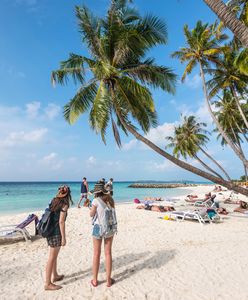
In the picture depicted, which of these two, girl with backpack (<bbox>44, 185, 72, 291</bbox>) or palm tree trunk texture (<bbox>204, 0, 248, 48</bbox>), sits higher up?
palm tree trunk texture (<bbox>204, 0, 248, 48</bbox>)

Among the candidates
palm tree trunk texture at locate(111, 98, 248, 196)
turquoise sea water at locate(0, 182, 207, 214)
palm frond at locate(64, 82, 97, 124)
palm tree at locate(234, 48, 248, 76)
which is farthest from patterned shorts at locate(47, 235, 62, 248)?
turquoise sea water at locate(0, 182, 207, 214)

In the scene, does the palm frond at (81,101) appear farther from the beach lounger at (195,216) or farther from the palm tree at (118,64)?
the beach lounger at (195,216)

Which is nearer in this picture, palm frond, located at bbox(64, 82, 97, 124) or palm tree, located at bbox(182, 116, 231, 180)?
palm frond, located at bbox(64, 82, 97, 124)

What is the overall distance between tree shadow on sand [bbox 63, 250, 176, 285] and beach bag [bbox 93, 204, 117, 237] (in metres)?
1.15

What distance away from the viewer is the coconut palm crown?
7012 mm

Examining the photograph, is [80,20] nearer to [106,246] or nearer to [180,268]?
[106,246]

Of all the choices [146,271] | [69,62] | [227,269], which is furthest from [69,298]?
[69,62]

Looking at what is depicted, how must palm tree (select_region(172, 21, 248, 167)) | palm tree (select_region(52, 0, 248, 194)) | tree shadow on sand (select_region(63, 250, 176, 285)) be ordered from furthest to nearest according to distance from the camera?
palm tree (select_region(172, 21, 248, 167)), palm tree (select_region(52, 0, 248, 194)), tree shadow on sand (select_region(63, 250, 176, 285))

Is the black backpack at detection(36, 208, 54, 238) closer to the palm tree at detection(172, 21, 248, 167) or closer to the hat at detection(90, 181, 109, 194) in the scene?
the hat at detection(90, 181, 109, 194)

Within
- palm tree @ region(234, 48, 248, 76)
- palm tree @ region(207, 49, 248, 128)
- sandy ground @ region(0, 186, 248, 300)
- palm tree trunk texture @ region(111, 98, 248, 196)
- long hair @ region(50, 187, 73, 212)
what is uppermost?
palm tree @ region(207, 49, 248, 128)

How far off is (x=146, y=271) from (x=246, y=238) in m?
4.40

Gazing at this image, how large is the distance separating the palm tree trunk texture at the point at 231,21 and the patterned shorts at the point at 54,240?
394 cm

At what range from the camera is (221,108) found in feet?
76.3

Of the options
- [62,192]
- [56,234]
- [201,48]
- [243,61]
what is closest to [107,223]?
[56,234]
